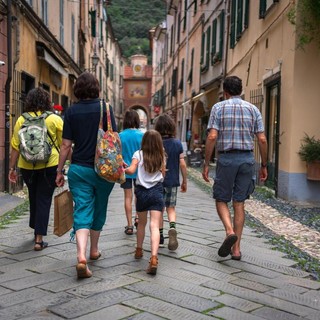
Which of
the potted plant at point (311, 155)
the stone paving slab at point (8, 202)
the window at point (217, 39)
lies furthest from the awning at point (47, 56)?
the potted plant at point (311, 155)

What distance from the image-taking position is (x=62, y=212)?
4.26m

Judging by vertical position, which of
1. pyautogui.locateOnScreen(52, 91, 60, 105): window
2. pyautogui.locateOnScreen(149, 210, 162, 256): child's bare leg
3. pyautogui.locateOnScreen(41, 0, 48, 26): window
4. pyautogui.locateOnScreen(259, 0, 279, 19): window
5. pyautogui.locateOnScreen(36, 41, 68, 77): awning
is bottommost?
pyautogui.locateOnScreen(149, 210, 162, 256): child's bare leg

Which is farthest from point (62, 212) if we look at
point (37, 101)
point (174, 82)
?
point (174, 82)

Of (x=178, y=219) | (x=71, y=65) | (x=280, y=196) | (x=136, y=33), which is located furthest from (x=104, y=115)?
(x=136, y=33)

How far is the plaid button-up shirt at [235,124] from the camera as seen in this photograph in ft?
15.1

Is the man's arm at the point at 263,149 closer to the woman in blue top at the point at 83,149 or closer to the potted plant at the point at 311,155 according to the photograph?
the woman in blue top at the point at 83,149

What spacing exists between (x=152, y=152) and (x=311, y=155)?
4710 mm

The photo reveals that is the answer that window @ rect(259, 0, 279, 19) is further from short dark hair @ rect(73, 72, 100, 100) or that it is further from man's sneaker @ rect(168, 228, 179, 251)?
short dark hair @ rect(73, 72, 100, 100)

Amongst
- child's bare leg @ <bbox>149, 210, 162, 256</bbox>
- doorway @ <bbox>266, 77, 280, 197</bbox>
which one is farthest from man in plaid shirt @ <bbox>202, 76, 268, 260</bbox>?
doorway @ <bbox>266, 77, 280, 197</bbox>

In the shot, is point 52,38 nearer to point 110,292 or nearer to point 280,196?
point 280,196

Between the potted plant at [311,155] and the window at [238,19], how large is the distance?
528cm

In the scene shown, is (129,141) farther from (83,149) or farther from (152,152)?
(83,149)

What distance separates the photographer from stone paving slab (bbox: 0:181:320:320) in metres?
3.26

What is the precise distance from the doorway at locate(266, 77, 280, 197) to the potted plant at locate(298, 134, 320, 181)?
0.83 metres
